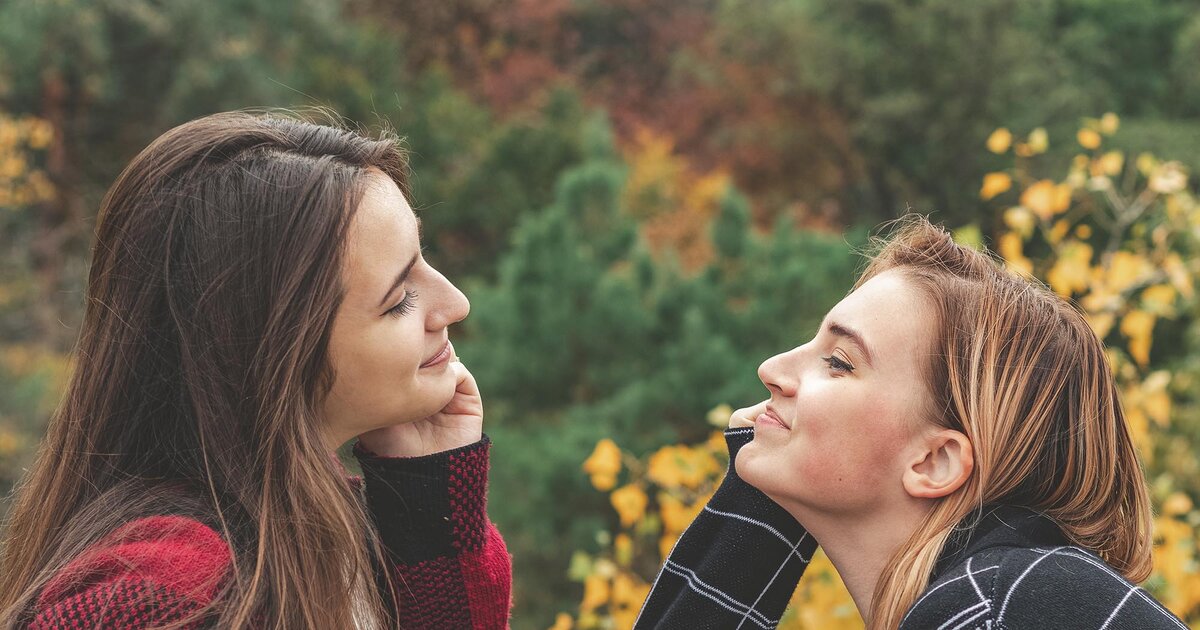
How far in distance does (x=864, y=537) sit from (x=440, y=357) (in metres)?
0.60

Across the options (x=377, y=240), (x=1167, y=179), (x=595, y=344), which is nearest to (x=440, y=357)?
(x=377, y=240)

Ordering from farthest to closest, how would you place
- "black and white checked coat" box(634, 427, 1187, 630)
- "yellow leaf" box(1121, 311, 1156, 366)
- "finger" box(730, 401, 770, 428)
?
1. "yellow leaf" box(1121, 311, 1156, 366)
2. "finger" box(730, 401, 770, 428)
3. "black and white checked coat" box(634, 427, 1187, 630)

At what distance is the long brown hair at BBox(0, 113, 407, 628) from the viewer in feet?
4.26

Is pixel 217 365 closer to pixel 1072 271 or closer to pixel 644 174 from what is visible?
pixel 1072 271

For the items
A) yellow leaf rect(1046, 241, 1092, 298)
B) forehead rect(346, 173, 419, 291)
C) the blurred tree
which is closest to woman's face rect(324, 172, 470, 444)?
forehead rect(346, 173, 419, 291)

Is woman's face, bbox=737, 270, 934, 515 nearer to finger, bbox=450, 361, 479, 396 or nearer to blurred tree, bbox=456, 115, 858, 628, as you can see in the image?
finger, bbox=450, 361, 479, 396

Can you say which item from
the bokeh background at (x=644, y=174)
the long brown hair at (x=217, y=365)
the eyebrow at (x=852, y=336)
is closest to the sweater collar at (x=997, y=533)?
the eyebrow at (x=852, y=336)

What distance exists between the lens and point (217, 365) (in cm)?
132

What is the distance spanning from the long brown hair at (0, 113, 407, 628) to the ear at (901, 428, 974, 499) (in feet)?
2.21

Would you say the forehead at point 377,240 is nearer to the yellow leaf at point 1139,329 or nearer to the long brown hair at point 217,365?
the long brown hair at point 217,365

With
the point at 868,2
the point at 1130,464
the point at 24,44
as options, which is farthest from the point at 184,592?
the point at 868,2

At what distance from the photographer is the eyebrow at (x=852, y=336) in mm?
1408

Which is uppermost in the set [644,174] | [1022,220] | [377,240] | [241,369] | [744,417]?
[377,240]

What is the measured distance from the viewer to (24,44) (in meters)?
8.61
